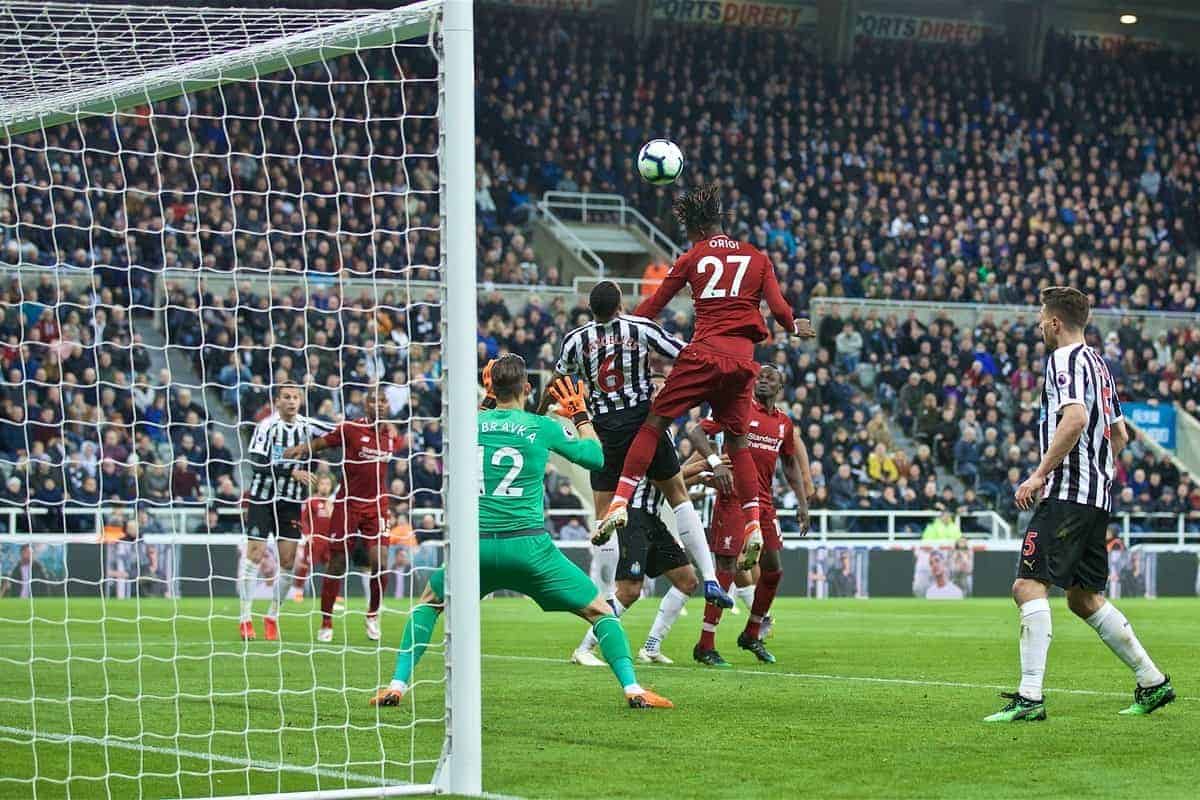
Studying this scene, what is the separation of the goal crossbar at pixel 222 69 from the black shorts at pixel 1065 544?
389 cm

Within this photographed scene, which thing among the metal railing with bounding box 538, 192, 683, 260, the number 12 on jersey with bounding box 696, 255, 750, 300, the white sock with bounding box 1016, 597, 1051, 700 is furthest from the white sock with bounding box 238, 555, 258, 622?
the metal railing with bounding box 538, 192, 683, 260

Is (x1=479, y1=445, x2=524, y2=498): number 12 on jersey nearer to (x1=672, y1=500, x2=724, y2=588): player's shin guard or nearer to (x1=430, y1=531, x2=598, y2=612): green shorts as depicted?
(x1=430, y1=531, x2=598, y2=612): green shorts

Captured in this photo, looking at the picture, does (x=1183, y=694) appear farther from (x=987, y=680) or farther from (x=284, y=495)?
(x=284, y=495)

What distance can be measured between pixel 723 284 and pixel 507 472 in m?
2.53

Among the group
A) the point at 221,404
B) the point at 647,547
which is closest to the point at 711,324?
the point at 647,547

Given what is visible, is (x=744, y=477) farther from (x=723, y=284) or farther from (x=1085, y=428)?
(x=1085, y=428)

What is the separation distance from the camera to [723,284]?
10109mm

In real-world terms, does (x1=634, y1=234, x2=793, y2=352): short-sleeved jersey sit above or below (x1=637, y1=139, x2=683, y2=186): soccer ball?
below

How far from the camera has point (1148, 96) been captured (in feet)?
135

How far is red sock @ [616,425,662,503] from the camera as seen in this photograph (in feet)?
32.7

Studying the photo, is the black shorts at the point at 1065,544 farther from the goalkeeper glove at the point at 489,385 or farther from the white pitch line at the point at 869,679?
the goalkeeper glove at the point at 489,385

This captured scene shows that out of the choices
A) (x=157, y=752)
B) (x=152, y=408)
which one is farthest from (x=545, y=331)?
(x=157, y=752)

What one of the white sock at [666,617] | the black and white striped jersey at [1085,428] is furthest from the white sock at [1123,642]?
the white sock at [666,617]

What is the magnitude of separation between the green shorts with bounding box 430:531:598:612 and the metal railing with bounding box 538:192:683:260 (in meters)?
26.4
